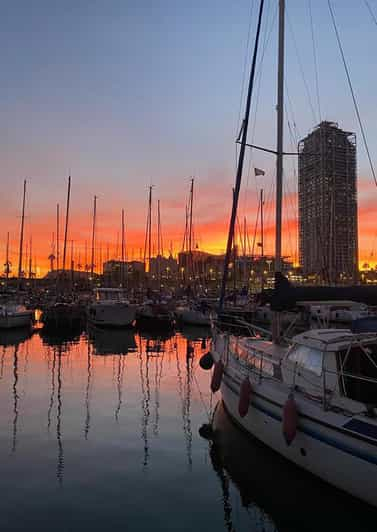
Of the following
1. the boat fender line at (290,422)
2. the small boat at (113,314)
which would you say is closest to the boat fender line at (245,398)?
the boat fender line at (290,422)

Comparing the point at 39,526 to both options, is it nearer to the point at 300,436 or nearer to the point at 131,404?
the point at 300,436

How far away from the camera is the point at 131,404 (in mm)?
15422

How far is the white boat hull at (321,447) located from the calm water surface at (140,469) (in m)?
0.51

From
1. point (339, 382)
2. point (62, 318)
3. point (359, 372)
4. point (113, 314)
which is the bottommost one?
point (62, 318)

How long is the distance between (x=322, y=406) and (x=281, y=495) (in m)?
1.94

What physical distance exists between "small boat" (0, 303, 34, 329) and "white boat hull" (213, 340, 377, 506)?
30977 millimetres

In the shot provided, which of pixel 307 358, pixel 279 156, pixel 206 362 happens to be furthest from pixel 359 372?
pixel 279 156

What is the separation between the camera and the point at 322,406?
8.20m

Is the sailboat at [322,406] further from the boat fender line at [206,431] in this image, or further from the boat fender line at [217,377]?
the boat fender line at [206,431]

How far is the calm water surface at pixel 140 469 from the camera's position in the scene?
25.3ft

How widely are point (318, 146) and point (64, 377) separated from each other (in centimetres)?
3069

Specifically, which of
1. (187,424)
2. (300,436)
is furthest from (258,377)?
(187,424)

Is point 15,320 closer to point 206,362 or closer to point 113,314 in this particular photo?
point 113,314

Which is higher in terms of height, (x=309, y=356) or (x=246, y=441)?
(x=309, y=356)
